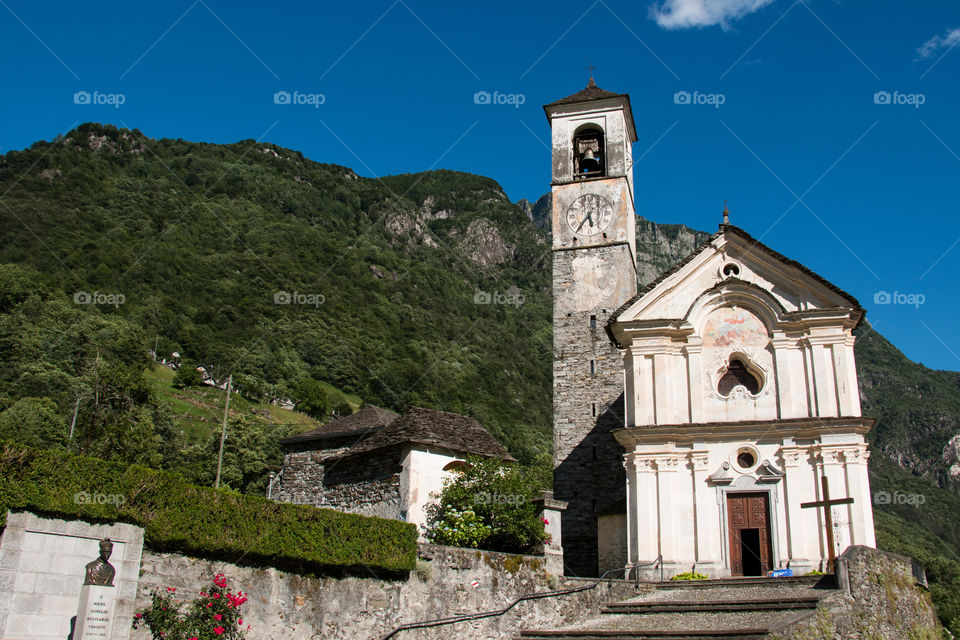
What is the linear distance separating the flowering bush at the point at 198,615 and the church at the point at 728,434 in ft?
38.3

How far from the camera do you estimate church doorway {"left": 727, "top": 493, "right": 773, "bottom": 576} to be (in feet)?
73.8

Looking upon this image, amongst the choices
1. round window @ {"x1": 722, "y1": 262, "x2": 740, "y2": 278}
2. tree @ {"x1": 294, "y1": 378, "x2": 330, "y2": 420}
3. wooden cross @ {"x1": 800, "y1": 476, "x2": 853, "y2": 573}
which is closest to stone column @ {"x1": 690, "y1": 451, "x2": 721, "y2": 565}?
wooden cross @ {"x1": 800, "y1": 476, "x2": 853, "y2": 573}

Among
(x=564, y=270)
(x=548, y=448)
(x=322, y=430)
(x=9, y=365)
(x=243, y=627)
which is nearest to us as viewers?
(x=243, y=627)

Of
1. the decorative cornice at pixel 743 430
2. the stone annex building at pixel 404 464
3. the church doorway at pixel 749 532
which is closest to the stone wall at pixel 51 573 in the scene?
the stone annex building at pixel 404 464

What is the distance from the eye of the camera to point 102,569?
1227 centimetres

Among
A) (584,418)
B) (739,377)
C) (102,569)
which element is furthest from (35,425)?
(102,569)

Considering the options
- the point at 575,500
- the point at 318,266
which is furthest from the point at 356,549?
the point at 318,266

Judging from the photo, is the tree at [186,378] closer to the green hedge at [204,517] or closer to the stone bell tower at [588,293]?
the stone bell tower at [588,293]

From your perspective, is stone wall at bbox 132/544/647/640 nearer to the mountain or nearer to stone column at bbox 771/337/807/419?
stone column at bbox 771/337/807/419

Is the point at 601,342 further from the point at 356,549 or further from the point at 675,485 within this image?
the point at 356,549

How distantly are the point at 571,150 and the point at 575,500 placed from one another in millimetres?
13647

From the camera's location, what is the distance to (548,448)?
3194 inches

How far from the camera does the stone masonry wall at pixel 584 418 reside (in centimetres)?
2777

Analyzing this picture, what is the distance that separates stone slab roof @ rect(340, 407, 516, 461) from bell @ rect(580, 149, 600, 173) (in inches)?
492
